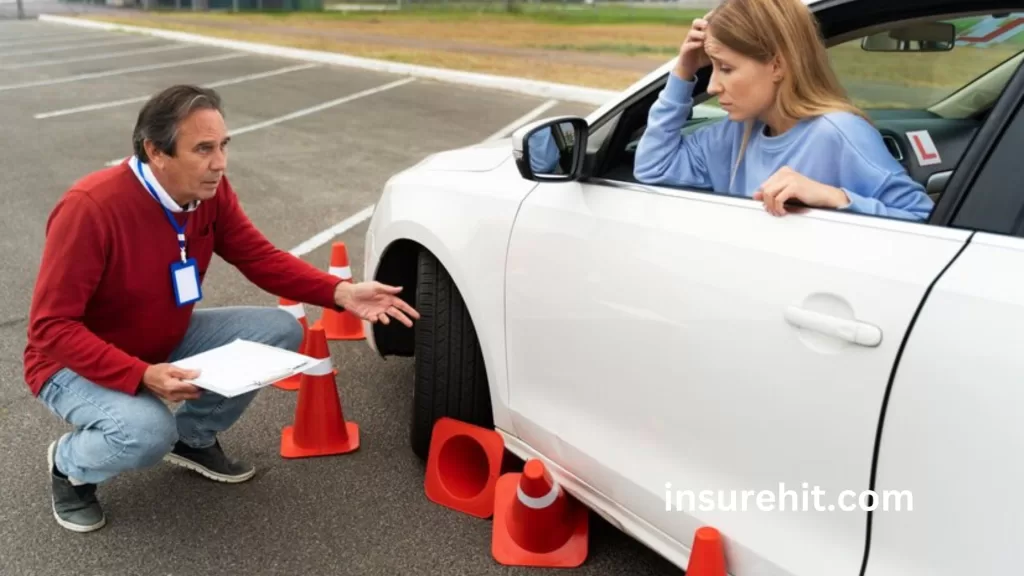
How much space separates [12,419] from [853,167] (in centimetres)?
307

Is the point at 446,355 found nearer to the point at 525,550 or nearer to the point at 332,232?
the point at 525,550

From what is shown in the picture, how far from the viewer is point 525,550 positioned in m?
2.71

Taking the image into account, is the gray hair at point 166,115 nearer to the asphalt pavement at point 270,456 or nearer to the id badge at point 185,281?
the id badge at point 185,281

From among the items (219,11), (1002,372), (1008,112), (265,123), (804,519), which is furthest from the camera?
(219,11)

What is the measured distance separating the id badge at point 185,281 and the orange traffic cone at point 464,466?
2.77 ft

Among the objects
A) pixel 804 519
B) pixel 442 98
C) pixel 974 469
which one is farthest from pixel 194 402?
pixel 442 98

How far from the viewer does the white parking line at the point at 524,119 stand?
974 centimetres

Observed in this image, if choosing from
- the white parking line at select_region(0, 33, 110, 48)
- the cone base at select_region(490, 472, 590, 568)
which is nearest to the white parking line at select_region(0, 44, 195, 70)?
the white parking line at select_region(0, 33, 110, 48)

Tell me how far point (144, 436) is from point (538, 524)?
112 cm

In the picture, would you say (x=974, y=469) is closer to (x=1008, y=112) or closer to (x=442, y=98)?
(x=1008, y=112)

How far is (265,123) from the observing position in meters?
10.8

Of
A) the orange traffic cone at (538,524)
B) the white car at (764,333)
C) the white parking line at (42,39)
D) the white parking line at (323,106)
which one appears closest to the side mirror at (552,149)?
the white car at (764,333)

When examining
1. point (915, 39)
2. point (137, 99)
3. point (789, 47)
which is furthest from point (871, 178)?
point (137, 99)

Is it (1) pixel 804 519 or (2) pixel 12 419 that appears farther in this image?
(2) pixel 12 419
